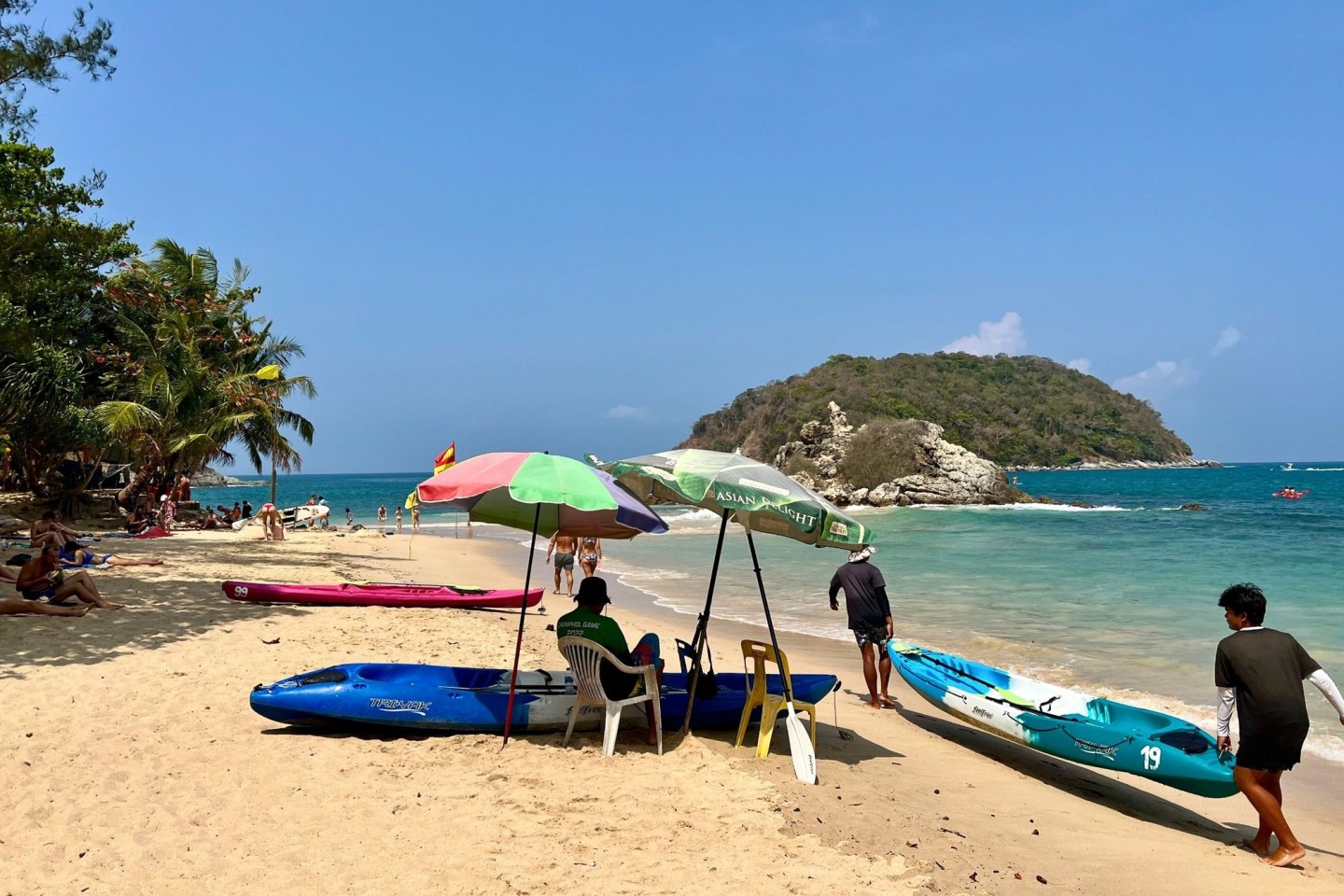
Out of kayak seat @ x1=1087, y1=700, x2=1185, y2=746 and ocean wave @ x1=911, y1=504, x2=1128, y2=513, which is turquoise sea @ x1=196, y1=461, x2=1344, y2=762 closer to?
kayak seat @ x1=1087, y1=700, x2=1185, y2=746

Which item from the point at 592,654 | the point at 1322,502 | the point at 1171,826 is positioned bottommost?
the point at 1171,826

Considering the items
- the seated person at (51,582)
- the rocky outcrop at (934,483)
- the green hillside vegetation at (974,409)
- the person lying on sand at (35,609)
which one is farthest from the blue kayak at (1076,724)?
the green hillside vegetation at (974,409)

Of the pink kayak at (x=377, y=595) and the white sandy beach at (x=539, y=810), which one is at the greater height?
the pink kayak at (x=377, y=595)

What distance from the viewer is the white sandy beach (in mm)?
4070

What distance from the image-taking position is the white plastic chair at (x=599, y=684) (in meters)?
5.73

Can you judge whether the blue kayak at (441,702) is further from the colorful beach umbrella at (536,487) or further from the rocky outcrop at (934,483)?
the rocky outcrop at (934,483)

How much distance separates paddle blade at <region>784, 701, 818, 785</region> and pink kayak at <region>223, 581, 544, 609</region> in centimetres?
695

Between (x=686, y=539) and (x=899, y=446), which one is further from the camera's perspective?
(x=899, y=446)

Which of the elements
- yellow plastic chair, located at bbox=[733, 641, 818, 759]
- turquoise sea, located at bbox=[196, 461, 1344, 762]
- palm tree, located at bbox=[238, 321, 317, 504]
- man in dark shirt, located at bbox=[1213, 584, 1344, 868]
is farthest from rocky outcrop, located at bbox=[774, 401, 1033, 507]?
man in dark shirt, located at bbox=[1213, 584, 1344, 868]

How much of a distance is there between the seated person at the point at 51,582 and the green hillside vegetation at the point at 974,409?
6355cm

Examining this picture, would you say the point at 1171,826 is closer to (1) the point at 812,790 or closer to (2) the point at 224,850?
(1) the point at 812,790

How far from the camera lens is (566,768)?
553cm

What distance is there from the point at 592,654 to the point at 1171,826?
13.9 feet

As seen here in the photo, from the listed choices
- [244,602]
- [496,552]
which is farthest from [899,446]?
[244,602]
